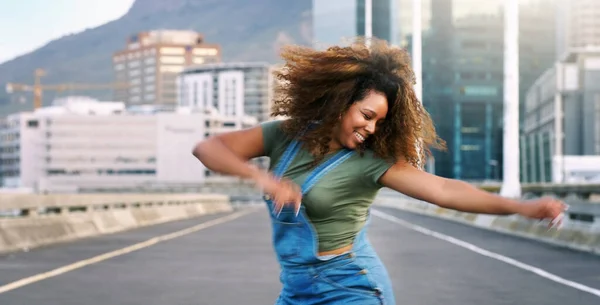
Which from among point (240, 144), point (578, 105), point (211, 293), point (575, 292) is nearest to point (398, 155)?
point (240, 144)

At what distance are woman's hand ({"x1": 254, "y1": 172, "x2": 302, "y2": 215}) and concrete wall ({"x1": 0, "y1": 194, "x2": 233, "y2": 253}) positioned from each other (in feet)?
49.6

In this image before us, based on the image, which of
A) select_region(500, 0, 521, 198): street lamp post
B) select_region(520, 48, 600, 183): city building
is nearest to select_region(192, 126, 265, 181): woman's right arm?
select_region(500, 0, 521, 198): street lamp post

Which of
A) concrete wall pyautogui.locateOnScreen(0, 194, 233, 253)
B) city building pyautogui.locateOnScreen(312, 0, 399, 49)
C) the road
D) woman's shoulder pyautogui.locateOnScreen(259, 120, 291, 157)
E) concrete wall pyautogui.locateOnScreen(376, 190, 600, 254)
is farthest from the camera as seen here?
city building pyautogui.locateOnScreen(312, 0, 399, 49)

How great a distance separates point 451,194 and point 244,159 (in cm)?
78

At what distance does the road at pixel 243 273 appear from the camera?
11594 millimetres

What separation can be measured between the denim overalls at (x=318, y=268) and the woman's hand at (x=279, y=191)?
1.19 ft

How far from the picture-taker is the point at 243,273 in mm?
14586

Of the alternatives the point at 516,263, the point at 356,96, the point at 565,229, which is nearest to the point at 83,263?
the point at 516,263

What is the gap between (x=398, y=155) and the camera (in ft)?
14.5

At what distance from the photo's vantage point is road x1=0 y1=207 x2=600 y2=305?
38.0 ft

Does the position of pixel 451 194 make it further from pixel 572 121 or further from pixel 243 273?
pixel 572 121

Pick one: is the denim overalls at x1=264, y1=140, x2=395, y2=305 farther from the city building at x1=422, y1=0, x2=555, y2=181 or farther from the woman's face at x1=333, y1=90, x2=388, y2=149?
the city building at x1=422, y1=0, x2=555, y2=181

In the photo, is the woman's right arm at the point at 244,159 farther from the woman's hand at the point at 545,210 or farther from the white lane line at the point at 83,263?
the white lane line at the point at 83,263

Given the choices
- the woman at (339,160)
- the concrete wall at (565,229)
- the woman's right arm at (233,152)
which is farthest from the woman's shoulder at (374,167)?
the concrete wall at (565,229)
